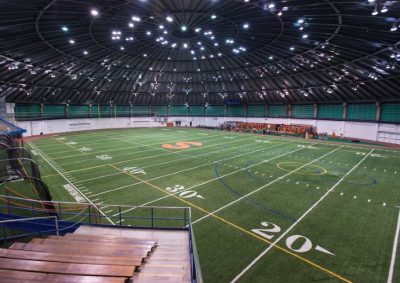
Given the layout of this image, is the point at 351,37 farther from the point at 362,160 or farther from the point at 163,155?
the point at 163,155

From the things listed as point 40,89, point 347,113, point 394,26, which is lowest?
point 347,113

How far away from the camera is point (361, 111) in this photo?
44531 millimetres

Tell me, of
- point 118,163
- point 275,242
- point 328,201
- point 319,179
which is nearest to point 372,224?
point 328,201


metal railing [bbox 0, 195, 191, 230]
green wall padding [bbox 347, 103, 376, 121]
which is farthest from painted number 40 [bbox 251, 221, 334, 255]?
green wall padding [bbox 347, 103, 376, 121]

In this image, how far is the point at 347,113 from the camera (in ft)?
153

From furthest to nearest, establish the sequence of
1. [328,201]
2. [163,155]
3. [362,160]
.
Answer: [163,155]
[362,160]
[328,201]

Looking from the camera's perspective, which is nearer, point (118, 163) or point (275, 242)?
point (275, 242)

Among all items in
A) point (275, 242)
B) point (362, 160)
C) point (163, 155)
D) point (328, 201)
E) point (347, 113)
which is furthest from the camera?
Answer: point (347, 113)

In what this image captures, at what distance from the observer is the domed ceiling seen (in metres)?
Answer: 19.1

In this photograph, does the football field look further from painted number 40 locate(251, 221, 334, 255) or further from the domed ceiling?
the domed ceiling

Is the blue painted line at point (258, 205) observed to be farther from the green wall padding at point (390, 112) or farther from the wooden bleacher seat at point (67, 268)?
the green wall padding at point (390, 112)

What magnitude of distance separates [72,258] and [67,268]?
0.67 meters

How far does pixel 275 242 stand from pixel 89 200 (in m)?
11.6

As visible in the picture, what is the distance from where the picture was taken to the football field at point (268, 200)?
9141mm
